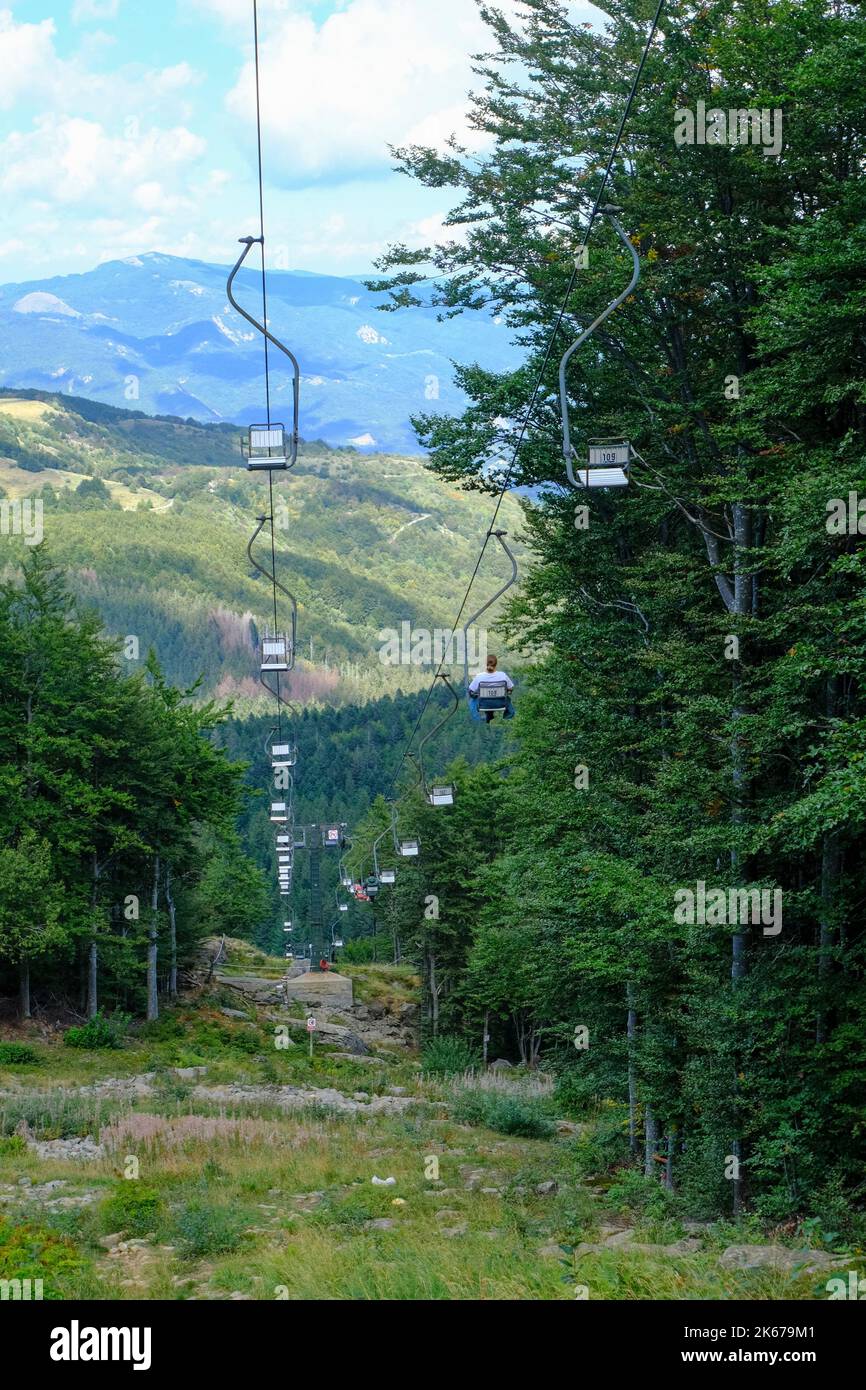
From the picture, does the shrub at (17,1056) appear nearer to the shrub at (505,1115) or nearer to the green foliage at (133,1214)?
the shrub at (505,1115)

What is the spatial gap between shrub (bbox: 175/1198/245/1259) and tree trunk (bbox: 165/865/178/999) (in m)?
34.4

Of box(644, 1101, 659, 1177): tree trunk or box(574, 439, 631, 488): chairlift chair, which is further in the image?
box(644, 1101, 659, 1177): tree trunk

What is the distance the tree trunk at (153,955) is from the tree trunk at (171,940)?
6.50 ft

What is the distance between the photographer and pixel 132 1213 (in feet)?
59.5

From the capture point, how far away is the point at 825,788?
46.2 ft

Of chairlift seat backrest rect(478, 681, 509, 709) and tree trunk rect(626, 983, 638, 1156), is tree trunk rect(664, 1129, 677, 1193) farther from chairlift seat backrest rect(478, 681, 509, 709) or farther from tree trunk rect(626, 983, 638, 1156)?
chairlift seat backrest rect(478, 681, 509, 709)

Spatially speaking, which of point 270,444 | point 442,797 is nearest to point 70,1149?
point 442,797

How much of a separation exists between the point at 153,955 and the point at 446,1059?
1135 centimetres

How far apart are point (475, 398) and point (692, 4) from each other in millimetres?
7204

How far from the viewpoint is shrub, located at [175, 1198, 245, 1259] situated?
16.5 meters

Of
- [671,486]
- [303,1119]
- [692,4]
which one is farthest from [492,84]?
[303,1119]

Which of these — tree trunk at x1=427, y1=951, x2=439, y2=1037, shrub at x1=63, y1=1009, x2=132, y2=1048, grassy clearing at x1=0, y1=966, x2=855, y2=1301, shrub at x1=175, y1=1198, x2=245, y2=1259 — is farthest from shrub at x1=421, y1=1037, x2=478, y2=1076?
shrub at x1=175, y1=1198, x2=245, y2=1259

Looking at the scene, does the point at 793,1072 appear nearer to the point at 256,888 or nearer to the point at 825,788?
the point at 825,788

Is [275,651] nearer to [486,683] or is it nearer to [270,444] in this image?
[486,683]
